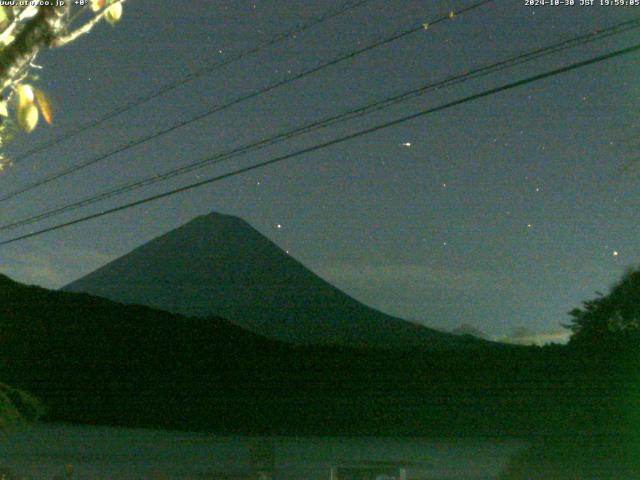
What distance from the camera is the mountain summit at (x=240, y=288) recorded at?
2386 cm

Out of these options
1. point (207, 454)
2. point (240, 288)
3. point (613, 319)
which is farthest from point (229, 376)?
point (240, 288)

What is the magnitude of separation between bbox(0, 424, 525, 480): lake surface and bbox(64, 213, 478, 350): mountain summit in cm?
604

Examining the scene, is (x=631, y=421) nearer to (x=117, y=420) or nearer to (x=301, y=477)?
(x=301, y=477)

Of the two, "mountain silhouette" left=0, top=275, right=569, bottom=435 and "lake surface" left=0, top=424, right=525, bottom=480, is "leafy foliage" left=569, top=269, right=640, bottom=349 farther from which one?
"lake surface" left=0, top=424, right=525, bottom=480

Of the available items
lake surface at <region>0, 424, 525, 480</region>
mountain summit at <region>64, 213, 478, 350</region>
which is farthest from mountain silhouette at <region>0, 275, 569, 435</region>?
mountain summit at <region>64, 213, 478, 350</region>

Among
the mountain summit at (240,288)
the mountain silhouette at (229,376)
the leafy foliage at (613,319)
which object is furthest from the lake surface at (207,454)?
the mountain summit at (240,288)

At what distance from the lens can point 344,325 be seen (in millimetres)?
23797

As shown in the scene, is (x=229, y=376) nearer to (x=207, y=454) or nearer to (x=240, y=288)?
(x=207, y=454)

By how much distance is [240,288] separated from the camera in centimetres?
2834

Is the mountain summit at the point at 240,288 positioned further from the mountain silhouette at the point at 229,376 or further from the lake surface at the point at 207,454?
the lake surface at the point at 207,454

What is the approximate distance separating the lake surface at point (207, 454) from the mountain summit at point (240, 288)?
6.04m

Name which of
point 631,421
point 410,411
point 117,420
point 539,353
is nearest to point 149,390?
point 117,420

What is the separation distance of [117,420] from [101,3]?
16.9 metres

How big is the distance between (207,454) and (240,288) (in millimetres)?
12700
